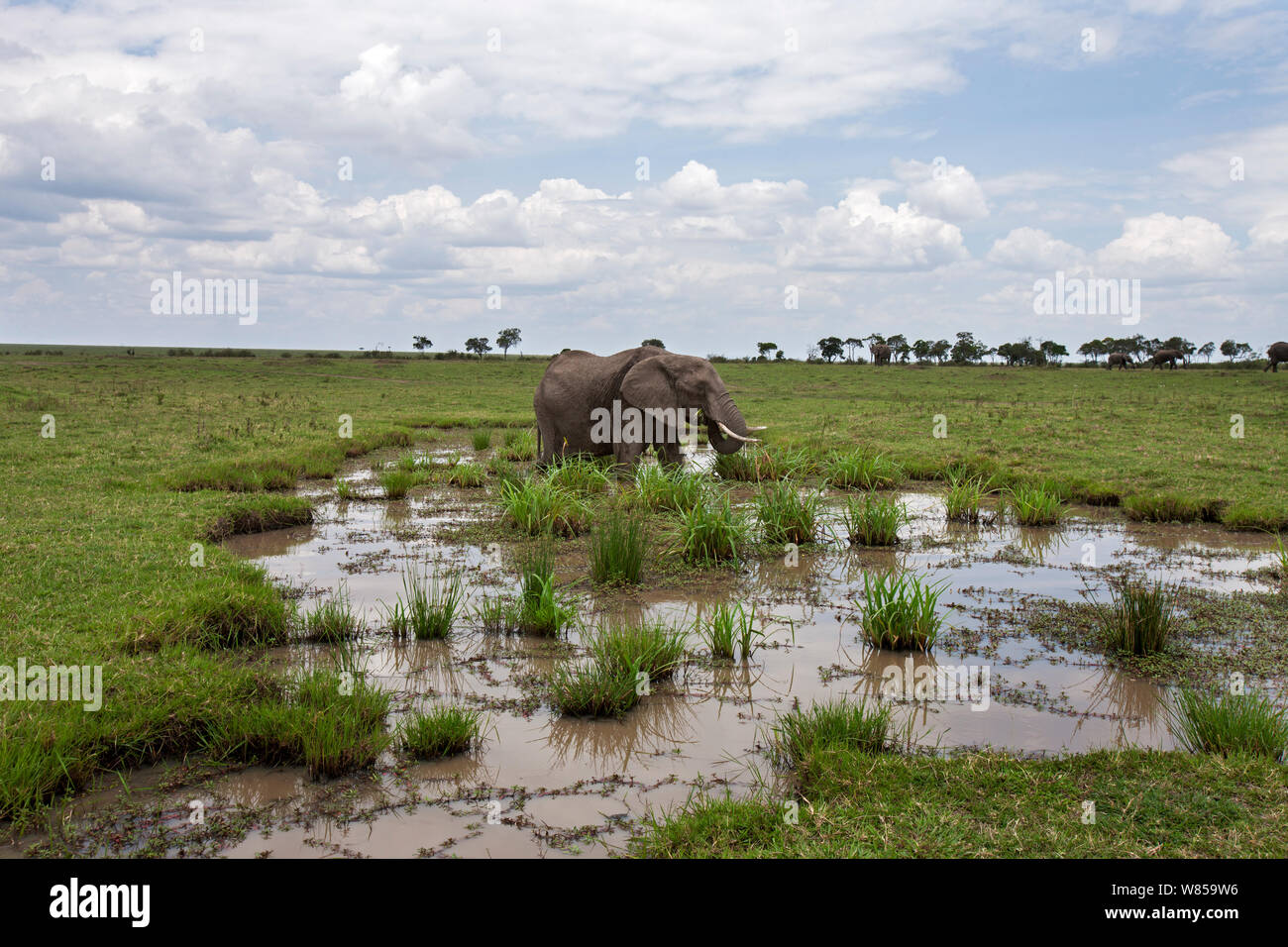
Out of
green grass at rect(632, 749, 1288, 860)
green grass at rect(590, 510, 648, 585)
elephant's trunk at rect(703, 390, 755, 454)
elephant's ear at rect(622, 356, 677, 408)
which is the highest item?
elephant's ear at rect(622, 356, 677, 408)

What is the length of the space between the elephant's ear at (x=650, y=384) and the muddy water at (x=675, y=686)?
13.2 ft

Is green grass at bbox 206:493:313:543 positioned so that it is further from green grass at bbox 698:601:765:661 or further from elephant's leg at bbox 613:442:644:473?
green grass at bbox 698:601:765:661

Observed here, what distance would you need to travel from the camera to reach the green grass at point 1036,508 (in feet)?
36.0

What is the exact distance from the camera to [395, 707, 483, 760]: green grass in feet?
15.4

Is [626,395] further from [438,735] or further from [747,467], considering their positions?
[438,735]

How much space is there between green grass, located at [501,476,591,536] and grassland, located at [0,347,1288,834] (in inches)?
112

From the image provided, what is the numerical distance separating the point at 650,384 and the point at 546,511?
3.47 m

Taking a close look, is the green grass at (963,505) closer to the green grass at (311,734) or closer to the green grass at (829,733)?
the green grass at (829,733)

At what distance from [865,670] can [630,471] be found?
694 centimetres

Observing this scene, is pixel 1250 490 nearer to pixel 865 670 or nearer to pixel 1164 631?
pixel 1164 631

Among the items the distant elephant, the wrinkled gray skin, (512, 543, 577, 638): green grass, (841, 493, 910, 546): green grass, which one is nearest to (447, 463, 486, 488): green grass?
the wrinkled gray skin

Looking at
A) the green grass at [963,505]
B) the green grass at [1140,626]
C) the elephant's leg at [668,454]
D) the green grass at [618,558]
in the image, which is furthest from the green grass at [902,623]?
the elephant's leg at [668,454]

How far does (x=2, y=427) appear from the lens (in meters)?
17.0

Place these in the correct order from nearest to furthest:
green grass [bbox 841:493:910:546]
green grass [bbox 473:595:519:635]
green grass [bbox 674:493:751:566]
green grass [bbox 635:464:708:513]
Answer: green grass [bbox 473:595:519:635] → green grass [bbox 674:493:751:566] → green grass [bbox 841:493:910:546] → green grass [bbox 635:464:708:513]
